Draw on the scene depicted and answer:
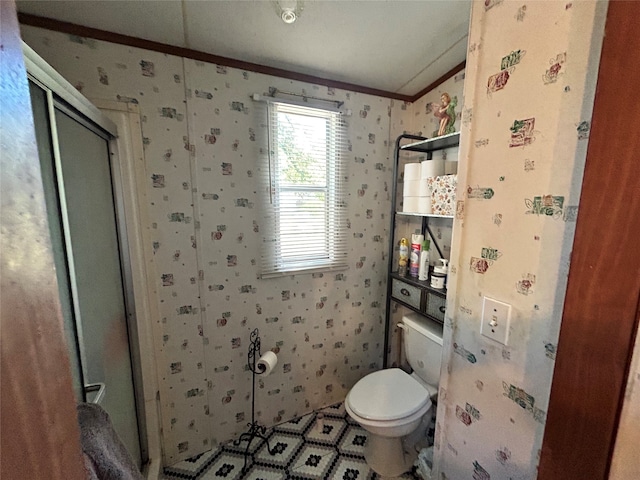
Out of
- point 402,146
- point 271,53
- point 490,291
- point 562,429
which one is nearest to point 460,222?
point 490,291

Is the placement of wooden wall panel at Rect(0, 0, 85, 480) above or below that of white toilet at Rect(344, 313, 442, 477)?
above

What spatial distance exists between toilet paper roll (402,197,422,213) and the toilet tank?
71 cm

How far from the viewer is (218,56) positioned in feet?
4.62

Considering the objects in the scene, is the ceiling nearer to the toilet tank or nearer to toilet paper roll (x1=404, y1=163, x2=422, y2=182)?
toilet paper roll (x1=404, y1=163, x2=422, y2=182)

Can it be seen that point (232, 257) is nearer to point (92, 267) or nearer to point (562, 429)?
point (92, 267)

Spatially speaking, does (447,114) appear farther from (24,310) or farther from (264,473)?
(264,473)

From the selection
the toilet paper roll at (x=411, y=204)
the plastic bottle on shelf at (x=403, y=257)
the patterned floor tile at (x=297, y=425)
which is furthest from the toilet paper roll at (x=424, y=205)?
the patterned floor tile at (x=297, y=425)

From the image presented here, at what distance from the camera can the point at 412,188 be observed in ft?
5.54

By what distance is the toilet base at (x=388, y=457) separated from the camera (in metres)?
1.52

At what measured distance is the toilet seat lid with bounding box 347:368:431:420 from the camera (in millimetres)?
1407

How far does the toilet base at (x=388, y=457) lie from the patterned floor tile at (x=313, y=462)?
0.80 feet

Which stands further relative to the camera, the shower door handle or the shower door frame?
the shower door frame

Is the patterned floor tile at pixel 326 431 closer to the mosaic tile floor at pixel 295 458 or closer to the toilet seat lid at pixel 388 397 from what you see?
the mosaic tile floor at pixel 295 458

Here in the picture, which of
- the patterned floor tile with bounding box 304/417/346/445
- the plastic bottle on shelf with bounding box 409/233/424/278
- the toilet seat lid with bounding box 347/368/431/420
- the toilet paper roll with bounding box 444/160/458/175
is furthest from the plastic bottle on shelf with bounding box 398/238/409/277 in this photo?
the patterned floor tile with bounding box 304/417/346/445
